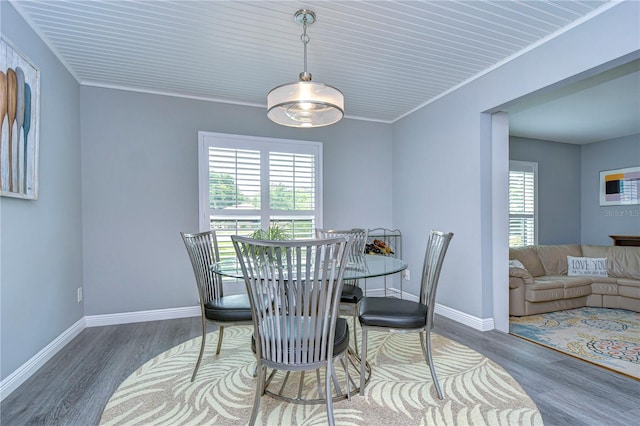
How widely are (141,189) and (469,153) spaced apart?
11.4ft

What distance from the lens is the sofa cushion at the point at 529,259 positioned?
14.4ft

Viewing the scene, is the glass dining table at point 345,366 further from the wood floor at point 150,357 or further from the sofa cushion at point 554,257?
the sofa cushion at point 554,257

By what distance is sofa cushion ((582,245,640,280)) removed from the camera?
424 centimetres

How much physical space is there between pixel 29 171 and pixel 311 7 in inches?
87.3

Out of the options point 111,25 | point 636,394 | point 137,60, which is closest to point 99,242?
point 137,60

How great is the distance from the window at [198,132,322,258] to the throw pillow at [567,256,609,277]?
3532 mm

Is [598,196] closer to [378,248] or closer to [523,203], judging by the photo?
[523,203]

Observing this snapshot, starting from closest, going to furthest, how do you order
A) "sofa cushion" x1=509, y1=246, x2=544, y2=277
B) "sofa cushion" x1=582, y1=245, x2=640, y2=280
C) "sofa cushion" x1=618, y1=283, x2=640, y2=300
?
"sofa cushion" x1=618, y1=283, x2=640, y2=300, "sofa cushion" x1=582, y1=245, x2=640, y2=280, "sofa cushion" x1=509, y1=246, x2=544, y2=277

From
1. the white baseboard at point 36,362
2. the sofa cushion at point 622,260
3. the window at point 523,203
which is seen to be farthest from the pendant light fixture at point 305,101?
the sofa cushion at point 622,260

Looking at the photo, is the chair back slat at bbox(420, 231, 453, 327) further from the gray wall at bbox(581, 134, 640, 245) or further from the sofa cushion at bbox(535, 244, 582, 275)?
the gray wall at bbox(581, 134, 640, 245)

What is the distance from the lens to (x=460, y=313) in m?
3.44

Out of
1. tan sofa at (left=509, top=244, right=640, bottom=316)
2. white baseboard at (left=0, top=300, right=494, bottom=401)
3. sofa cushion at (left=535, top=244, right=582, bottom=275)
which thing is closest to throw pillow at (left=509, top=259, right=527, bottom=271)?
tan sofa at (left=509, top=244, right=640, bottom=316)

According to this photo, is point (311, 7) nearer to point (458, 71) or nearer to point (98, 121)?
point (458, 71)

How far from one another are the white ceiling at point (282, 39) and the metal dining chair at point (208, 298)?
60.3 inches
